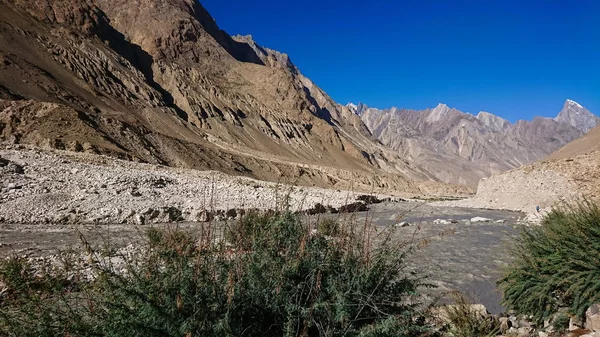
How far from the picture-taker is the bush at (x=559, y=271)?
16.1ft

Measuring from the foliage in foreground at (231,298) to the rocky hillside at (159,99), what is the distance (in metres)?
8.93

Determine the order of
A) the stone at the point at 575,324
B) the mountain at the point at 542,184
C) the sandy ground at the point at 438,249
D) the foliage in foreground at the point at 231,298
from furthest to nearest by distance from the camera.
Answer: the mountain at the point at 542,184 → the sandy ground at the point at 438,249 → the stone at the point at 575,324 → the foliage in foreground at the point at 231,298

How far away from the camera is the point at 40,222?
12438mm

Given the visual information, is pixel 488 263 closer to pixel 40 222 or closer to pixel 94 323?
pixel 94 323

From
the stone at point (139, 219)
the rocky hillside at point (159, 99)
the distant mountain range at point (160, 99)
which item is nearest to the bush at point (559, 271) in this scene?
the rocky hillside at point (159, 99)

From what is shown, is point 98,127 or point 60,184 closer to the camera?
point 60,184

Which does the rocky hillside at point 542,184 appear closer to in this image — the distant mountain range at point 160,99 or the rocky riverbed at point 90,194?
the distant mountain range at point 160,99

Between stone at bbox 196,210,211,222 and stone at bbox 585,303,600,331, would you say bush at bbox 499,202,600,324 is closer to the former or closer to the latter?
stone at bbox 585,303,600,331

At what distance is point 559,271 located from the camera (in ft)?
17.2

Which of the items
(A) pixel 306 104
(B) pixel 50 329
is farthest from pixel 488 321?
(A) pixel 306 104

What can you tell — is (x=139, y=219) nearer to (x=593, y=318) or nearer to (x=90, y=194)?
(x=90, y=194)

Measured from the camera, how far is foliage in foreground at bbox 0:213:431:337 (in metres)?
2.94

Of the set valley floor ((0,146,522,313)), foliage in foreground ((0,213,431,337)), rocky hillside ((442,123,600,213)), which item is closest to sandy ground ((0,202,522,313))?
valley floor ((0,146,522,313))

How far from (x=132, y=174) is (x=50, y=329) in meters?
17.2
